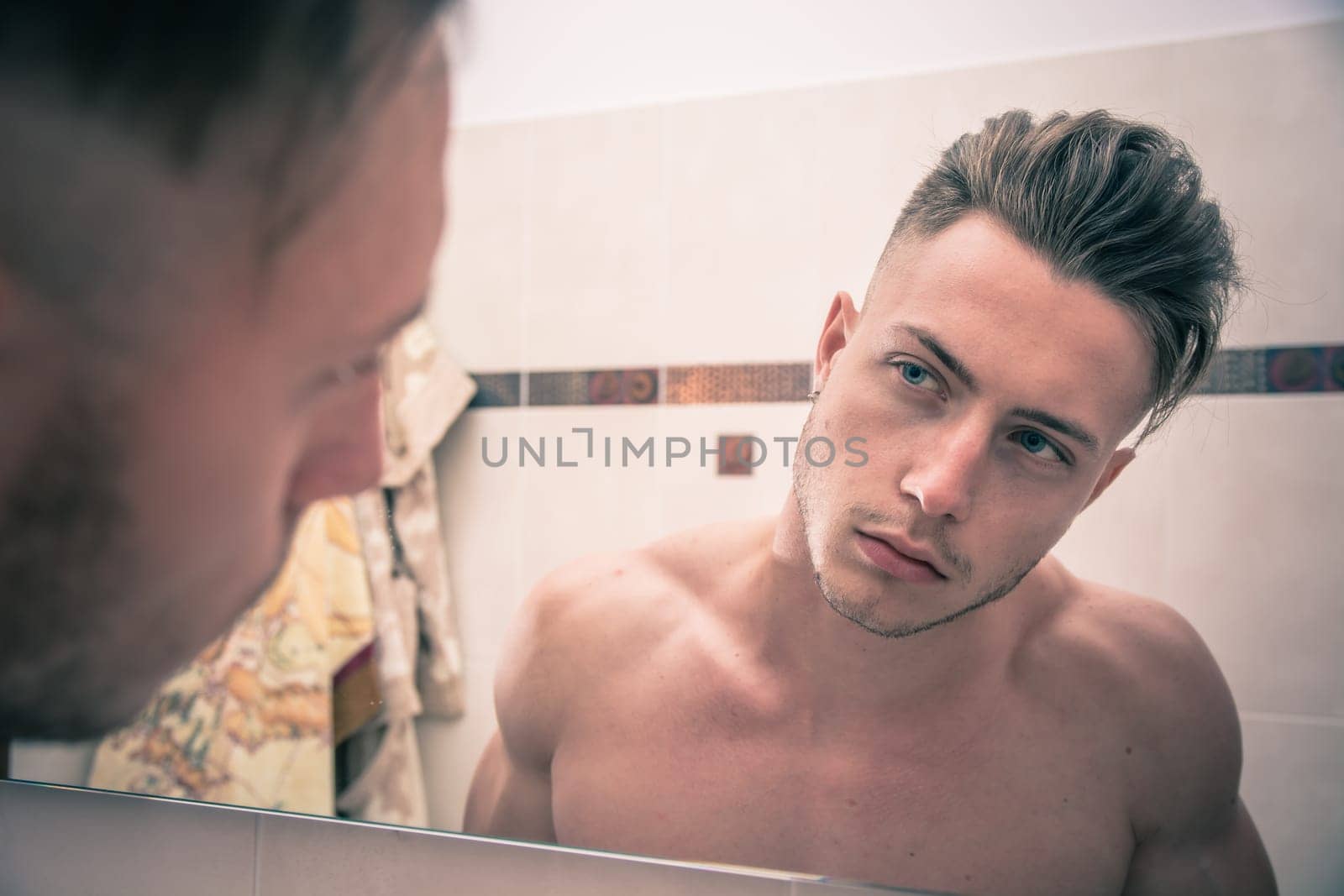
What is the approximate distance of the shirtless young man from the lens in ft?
2.23

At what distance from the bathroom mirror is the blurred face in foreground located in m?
0.04

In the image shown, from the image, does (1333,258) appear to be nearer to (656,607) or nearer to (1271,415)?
(1271,415)

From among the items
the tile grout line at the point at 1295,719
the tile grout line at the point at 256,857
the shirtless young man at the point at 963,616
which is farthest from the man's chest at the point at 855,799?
the tile grout line at the point at 256,857

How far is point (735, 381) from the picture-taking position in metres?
0.82

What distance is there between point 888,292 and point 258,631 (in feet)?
2.32

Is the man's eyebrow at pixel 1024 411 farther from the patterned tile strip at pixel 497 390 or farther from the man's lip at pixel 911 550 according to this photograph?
the patterned tile strip at pixel 497 390

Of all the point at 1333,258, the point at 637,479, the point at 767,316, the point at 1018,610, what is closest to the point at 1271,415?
the point at 1333,258

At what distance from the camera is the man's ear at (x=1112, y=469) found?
27.6 inches

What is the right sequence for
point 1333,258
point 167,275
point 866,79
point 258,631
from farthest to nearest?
point 258,631 → point 866,79 → point 1333,258 → point 167,275

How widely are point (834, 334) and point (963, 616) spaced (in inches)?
10.1

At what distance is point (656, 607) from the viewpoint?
86 cm

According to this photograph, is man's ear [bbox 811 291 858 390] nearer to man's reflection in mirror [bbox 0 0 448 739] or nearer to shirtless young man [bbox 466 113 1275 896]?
shirtless young man [bbox 466 113 1275 896]

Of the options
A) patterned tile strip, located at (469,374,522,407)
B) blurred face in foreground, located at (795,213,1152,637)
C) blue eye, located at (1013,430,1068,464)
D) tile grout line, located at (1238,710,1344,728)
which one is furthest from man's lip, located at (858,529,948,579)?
patterned tile strip, located at (469,374,522,407)

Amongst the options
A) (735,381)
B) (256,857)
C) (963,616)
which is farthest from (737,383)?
(256,857)
